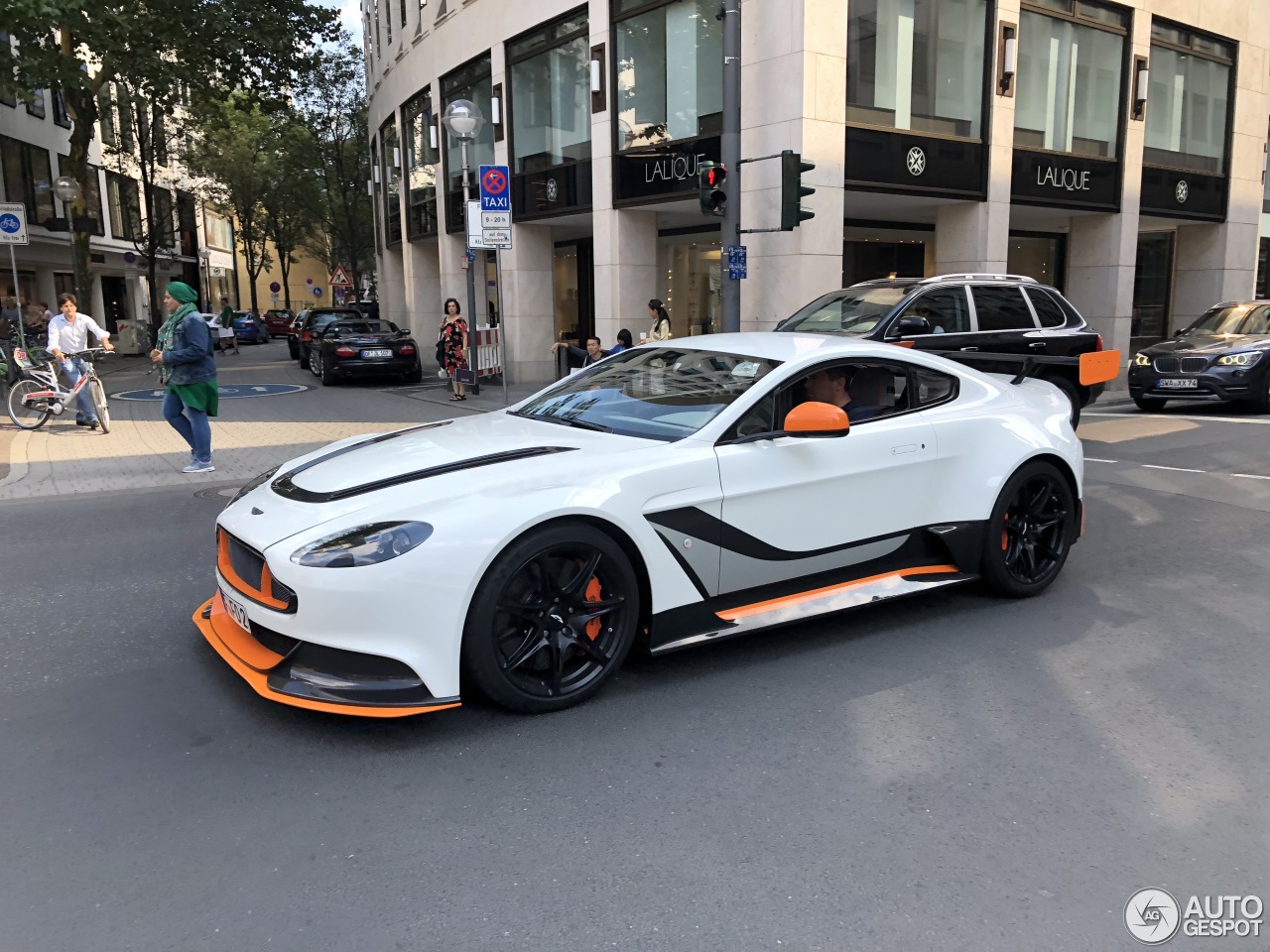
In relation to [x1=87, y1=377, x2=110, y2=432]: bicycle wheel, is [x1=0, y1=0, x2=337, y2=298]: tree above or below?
above

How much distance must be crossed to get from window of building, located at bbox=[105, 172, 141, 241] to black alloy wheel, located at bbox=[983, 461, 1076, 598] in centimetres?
4451

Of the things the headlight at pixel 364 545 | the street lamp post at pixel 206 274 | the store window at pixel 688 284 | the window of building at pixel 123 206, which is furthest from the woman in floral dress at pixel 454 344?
the street lamp post at pixel 206 274

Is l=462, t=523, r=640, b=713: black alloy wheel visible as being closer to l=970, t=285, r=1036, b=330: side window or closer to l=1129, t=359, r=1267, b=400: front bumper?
l=970, t=285, r=1036, b=330: side window

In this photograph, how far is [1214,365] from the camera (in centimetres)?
1354

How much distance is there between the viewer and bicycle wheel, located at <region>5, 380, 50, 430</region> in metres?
13.0

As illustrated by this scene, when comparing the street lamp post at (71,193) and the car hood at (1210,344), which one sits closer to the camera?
the car hood at (1210,344)

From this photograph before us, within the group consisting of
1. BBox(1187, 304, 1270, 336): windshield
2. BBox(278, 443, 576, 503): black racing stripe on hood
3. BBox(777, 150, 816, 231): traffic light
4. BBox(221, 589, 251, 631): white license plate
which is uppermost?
BBox(777, 150, 816, 231): traffic light

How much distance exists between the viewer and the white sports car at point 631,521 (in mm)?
3520

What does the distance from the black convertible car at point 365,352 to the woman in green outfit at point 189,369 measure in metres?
10.5

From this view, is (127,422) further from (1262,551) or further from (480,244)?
(1262,551)

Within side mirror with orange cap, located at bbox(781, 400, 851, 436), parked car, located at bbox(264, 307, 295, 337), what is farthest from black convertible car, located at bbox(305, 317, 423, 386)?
parked car, located at bbox(264, 307, 295, 337)

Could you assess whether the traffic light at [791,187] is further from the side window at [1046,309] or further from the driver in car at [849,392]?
the driver in car at [849,392]

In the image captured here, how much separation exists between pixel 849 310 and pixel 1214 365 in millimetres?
6681

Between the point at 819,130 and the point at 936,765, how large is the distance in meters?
13.0
